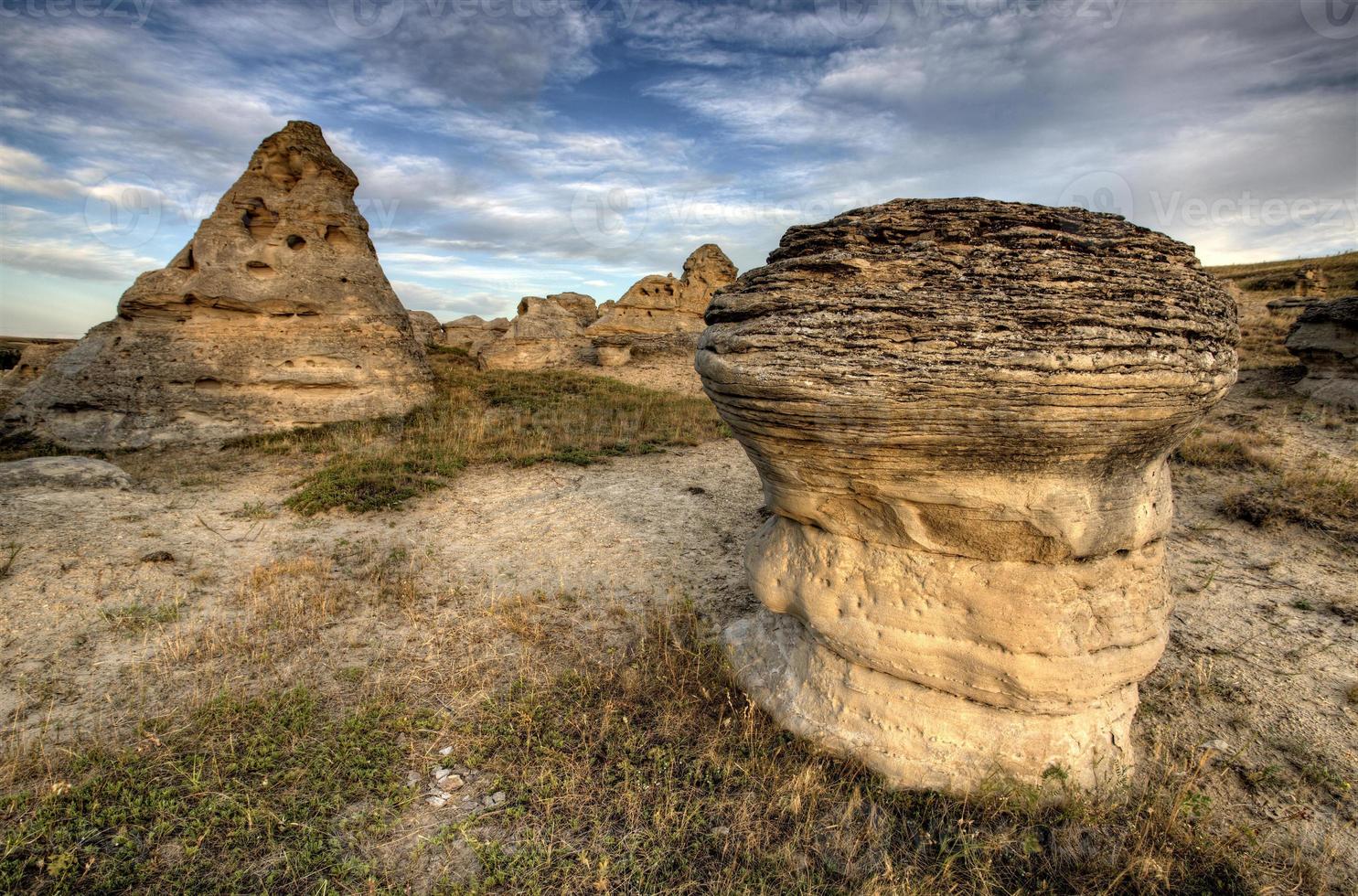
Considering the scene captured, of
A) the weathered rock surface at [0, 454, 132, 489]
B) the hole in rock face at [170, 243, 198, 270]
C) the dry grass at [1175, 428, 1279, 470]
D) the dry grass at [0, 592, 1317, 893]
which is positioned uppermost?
the hole in rock face at [170, 243, 198, 270]

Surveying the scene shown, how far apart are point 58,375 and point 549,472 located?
34.1 feet

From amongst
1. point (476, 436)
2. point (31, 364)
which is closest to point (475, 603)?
point (476, 436)

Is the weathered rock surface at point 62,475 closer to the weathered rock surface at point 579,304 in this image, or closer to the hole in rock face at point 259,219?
the hole in rock face at point 259,219

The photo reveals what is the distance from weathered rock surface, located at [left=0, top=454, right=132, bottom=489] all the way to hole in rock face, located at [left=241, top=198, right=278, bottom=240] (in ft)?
20.2

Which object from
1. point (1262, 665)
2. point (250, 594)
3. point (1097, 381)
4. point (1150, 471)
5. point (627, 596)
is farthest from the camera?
point (627, 596)

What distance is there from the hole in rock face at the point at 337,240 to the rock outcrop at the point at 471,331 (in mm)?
13661

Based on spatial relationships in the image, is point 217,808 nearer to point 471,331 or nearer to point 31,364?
point 31,364

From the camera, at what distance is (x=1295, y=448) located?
30.7 feet

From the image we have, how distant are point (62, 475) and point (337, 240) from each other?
7444mm

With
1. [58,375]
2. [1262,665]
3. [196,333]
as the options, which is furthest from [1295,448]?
[58,375]

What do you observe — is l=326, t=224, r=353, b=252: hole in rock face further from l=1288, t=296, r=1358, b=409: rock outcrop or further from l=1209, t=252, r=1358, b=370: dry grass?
l=1288, t=296, r=1358, b=409: rock outcrop

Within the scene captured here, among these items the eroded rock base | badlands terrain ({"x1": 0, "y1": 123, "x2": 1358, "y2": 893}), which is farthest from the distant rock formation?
the eroded rock base

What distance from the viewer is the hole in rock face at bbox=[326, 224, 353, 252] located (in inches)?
514

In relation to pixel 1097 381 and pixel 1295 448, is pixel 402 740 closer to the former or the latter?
pixel 1097 381
